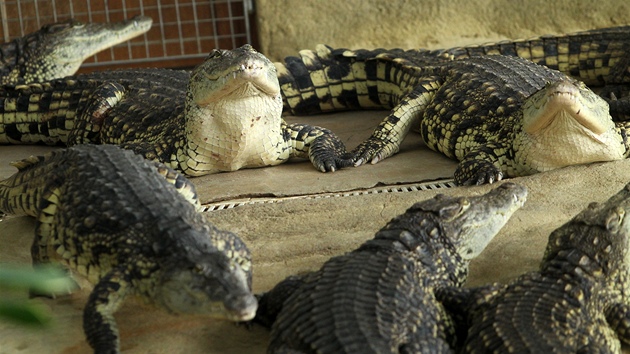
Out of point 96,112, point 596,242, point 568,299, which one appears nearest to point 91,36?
point 96,112

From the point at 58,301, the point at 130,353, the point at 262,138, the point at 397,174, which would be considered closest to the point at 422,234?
the point at 130,353

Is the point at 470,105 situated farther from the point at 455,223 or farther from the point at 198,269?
the point at 198,269

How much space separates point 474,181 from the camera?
4.55m

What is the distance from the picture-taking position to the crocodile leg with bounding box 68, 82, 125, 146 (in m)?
6.16

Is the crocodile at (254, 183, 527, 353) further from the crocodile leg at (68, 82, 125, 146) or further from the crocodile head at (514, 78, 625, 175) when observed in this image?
the crocodile leg at (68, 82, 125, 146)

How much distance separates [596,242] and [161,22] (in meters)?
6.19

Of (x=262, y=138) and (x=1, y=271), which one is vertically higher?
(x=1, y=271)

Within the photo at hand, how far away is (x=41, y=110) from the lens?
21.7ft

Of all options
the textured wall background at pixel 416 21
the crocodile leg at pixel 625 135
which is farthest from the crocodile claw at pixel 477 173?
the textured wall background at pixel 416 21

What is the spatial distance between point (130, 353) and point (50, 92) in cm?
405

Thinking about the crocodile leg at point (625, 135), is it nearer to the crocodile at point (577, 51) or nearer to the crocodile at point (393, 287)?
the crocodile at point (393, 287)

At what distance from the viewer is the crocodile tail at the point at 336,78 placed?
6.64 metres

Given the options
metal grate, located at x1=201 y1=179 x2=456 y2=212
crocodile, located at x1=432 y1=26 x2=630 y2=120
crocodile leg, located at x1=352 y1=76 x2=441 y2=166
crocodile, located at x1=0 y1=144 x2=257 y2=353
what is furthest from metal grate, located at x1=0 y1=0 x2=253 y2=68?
crocodile, located at x1=0 y1=144 x2=257 y2=353

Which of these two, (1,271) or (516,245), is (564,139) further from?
(1,271)
